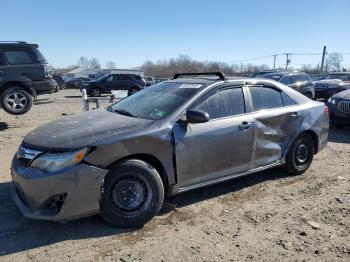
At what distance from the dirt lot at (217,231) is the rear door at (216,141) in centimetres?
44

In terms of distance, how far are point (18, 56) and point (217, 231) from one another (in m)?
8.04

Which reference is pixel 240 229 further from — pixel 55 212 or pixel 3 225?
pixel 3 225

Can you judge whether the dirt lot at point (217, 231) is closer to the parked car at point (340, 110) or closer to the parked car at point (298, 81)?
the parked car at point (340, 110)

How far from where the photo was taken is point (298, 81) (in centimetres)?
1602

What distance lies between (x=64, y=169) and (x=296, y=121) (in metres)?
3.52

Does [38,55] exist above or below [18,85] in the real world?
above

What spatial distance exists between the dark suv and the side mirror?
68.1 ft

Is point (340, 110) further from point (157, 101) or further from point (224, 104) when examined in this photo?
point (157, 101)

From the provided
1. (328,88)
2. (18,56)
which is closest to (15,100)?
(18,56)

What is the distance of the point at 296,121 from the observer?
529 cm

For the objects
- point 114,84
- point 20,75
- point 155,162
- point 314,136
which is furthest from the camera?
point 114,84

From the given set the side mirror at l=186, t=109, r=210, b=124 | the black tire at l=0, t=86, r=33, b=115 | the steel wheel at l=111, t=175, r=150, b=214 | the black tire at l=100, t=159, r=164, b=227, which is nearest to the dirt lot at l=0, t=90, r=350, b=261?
the black tire at l=100, t=159, r=164, b=227

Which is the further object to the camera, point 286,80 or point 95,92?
point 95,92

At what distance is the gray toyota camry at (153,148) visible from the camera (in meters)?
3.40
